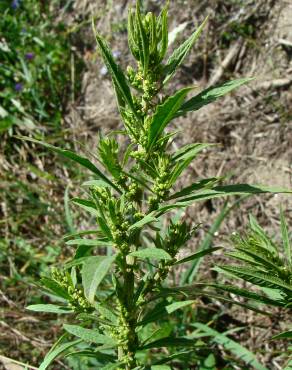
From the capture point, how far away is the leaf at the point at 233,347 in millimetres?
2412

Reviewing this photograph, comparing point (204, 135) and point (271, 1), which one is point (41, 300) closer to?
point (204, 135)

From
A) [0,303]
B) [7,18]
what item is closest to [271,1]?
[7,18]

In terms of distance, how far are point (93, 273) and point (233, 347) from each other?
1555 mm

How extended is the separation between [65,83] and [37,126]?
0.46 meters

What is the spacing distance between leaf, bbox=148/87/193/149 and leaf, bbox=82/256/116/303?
311 mm

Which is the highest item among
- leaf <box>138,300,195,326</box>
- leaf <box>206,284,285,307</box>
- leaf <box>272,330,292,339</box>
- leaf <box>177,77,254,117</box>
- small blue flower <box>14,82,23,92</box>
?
small blue flower <box>14,82,23,92</box>

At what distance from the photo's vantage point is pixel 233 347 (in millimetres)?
2484

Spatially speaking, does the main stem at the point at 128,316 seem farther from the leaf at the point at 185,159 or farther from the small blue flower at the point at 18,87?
the small blue flower at the point at 18,87

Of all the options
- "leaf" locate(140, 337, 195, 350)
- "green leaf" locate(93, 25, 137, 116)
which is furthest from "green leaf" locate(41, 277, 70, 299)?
"green leaf" locate(93, 25, 137, 116)

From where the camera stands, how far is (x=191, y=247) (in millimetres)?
3148

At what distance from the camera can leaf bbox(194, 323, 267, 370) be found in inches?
95.0

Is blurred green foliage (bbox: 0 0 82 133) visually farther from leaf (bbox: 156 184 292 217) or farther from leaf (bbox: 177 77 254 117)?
leaf (bbox: 156 184 292 217)

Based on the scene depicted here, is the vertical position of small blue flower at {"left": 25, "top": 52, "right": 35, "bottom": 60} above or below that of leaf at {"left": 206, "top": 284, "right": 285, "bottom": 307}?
above

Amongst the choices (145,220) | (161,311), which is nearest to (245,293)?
(161,311)
